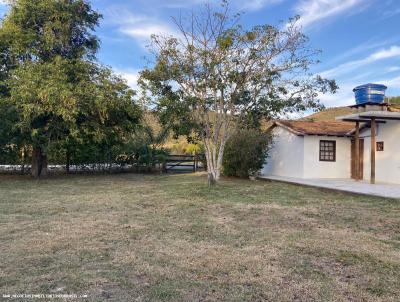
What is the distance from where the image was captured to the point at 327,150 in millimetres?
17953

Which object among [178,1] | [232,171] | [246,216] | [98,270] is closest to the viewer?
[98,270]

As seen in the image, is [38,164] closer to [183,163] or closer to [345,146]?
[183,163]

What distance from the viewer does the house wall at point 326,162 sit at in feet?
57.4

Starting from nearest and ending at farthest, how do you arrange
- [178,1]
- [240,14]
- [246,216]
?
[246,216], [240,14], [178,1]

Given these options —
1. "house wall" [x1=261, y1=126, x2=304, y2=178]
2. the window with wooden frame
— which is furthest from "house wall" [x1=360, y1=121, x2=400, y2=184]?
"house wall" [x1=261, y1=126, x2=304, y2=178]

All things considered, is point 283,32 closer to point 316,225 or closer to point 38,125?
point 316,225

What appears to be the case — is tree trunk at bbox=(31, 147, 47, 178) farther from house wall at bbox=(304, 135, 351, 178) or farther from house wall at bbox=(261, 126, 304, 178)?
house wall at bbox=(304, 135, 351, 178)

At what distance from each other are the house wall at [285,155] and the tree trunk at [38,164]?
1129 cm

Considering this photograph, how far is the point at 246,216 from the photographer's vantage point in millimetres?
7746

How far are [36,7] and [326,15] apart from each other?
12028mm

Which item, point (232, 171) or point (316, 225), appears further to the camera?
point (232, 171)

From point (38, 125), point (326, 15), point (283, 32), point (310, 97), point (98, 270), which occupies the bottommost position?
point (98, 270)

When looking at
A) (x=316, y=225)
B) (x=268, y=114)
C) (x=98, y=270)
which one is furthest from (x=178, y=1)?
(x=98, y=270)

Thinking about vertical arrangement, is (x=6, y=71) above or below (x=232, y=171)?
above
